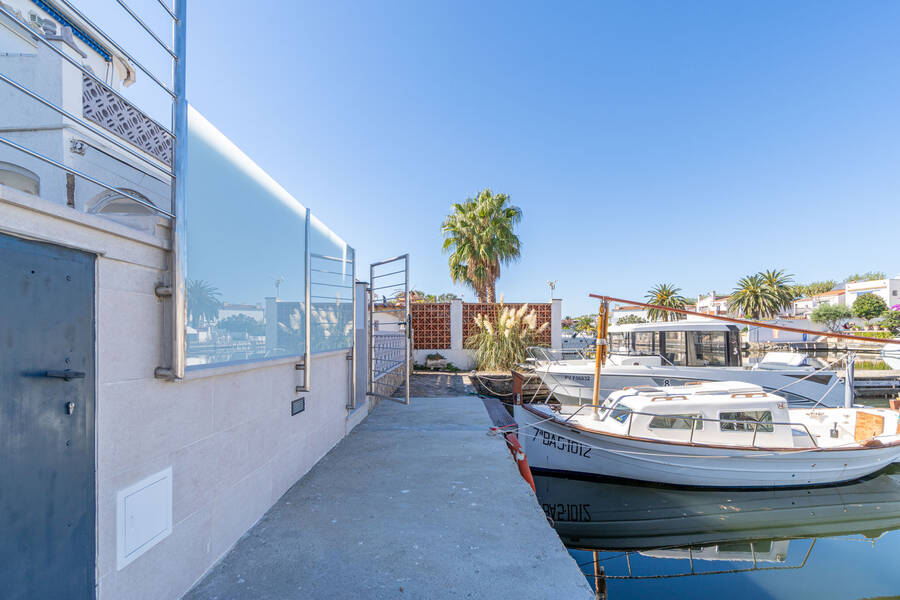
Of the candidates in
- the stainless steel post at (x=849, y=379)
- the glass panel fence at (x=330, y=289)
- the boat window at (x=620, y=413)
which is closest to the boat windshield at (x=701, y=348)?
the stainless steel post at (x=849, y=379)

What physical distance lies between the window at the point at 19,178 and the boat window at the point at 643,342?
11817 millimetres

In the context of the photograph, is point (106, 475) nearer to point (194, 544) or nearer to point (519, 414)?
point (194, 544)

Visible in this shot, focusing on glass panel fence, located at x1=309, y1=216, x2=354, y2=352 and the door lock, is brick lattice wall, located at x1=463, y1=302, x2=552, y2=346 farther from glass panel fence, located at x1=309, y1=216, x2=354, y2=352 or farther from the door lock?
the door lock

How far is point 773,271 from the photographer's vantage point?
37.5 m

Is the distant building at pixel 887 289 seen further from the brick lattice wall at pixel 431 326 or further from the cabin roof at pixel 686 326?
the brick lattice wall at pixel 431 326

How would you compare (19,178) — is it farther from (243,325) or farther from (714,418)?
(714,418)

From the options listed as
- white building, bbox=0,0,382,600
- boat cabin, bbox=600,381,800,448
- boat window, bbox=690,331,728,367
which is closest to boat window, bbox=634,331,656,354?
boat window, bbox=690,331,728,367

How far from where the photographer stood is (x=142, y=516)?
1906 mm

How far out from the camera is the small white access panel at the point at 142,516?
180 centimetres

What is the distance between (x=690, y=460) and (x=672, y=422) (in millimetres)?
549

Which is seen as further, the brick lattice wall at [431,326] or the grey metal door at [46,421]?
the brick lattice wall at [431,326]

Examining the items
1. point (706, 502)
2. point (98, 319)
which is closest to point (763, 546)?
point (706, 502)

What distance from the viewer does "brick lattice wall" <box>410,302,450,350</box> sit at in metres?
15.0

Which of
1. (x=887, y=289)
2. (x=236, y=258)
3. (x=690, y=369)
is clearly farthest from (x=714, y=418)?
(x=887, y=289)
